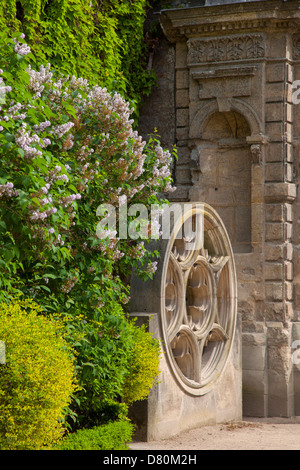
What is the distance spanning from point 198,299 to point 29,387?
137 inches

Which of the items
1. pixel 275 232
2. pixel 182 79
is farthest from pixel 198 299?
pixel 182 79

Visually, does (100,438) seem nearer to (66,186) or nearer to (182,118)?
(66,186)

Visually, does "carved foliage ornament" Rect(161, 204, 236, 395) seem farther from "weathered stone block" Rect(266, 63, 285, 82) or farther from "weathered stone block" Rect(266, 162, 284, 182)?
"weathered stone block" Rect(266, 63, 285, 82)

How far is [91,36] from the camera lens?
8.72m


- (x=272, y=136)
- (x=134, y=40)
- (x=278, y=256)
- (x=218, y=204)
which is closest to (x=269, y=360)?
(x=278, y=256)

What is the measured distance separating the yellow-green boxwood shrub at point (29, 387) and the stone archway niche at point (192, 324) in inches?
78.4

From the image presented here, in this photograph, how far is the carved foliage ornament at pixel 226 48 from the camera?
916cm

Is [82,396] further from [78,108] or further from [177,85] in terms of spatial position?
[177,85]

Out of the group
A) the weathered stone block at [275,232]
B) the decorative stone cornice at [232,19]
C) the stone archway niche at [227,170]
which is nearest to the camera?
the decorative stone cornice at [232,19]

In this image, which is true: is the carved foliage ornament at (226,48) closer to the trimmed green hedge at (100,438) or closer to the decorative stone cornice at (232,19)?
the decorative stone cornice at (232,19)

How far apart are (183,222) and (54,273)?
197 cm

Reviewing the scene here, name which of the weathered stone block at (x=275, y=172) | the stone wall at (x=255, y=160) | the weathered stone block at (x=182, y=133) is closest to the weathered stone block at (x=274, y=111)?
the stone wall at (x=255, y=160)

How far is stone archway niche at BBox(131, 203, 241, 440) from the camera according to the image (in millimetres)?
6316

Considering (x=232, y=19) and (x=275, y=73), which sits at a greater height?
(x=232, y=19)
